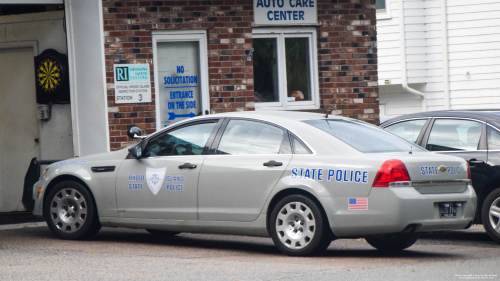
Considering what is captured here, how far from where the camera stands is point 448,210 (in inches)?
280

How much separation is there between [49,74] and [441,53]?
12549mm

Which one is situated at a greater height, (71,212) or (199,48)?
(199,48)

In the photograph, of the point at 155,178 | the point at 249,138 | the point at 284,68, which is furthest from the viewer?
the point at 284,68

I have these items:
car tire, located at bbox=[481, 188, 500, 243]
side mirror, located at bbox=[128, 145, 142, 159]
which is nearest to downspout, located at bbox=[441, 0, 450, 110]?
car tire, located at bbox=[481, 188, 500, 243]

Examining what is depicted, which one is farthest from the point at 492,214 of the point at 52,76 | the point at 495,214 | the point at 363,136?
the point at 52,76

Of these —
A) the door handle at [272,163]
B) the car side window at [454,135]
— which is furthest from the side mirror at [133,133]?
the car side window at [454,135]

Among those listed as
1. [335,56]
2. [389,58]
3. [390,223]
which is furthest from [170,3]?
[389,58]

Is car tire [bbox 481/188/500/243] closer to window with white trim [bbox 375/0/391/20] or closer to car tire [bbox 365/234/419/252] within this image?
car tire [bbox 365/234/419/252]

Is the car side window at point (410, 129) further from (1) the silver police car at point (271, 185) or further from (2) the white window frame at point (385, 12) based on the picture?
(2) the white window frame at point (385, 12)

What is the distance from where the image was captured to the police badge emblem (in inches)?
319

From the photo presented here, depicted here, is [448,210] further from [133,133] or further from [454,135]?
[133,133]

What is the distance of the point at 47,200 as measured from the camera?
8.77 meters

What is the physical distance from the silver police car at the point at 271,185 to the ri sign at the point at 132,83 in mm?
2553

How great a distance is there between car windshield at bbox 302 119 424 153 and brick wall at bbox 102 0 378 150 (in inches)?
162
